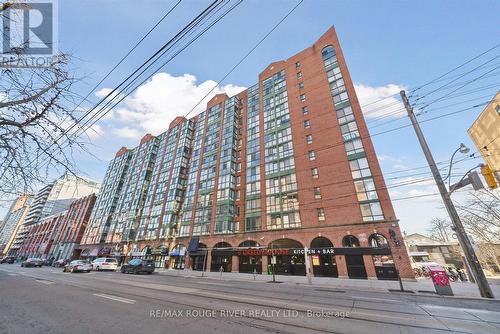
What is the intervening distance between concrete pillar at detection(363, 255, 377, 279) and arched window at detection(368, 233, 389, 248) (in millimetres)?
1449

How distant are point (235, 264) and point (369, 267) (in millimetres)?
17845

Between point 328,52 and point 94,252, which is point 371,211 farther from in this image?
point 94,252

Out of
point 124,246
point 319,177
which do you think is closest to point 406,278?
point 319,177

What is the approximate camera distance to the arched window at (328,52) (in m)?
35.2

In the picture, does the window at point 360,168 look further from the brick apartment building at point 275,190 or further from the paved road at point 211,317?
the paved road at point 211,317

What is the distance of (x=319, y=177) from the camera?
93.2ft

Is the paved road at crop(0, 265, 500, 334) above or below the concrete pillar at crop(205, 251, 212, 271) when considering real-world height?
below

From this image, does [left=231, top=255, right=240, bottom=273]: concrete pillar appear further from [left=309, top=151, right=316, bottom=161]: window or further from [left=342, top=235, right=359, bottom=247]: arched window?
[left=309, top=151, right=316, bottom=161]: window

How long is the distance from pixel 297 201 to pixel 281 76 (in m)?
26.1

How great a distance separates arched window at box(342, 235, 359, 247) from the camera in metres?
23.5

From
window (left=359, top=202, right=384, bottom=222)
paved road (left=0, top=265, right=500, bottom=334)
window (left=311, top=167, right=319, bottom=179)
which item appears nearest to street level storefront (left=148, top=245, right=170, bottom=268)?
window (left=311, top=167, right=319, bottom=179)

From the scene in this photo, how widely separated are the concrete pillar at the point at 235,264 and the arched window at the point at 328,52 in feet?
120

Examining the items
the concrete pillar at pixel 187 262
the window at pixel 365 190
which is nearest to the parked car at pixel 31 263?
the concrete pillar at pixel 187 262

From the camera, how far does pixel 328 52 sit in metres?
35.8
